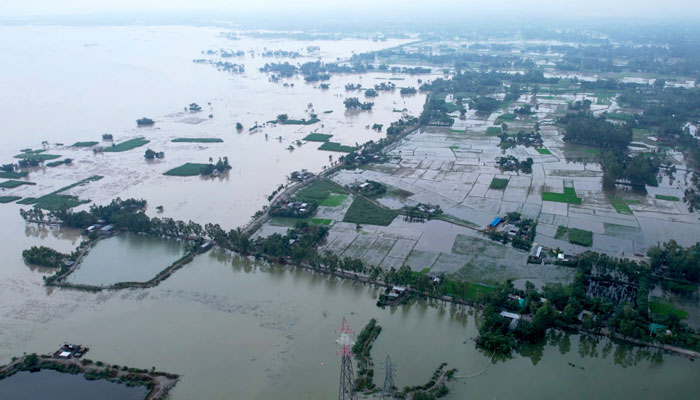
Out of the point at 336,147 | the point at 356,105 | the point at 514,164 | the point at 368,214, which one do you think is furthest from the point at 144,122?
the point at 514,164

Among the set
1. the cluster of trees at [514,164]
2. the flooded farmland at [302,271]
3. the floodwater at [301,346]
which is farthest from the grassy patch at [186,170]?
the cluster of trees at [514,164]

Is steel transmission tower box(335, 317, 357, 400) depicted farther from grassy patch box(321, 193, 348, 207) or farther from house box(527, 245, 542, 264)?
grassy patch box(321, 193, 348, 207)

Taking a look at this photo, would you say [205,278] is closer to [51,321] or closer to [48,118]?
[51,321]

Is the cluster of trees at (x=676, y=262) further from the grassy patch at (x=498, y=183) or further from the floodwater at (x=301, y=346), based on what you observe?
the grassy patch at (x=498, y=183)

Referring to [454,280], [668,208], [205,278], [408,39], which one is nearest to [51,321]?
[205,278]

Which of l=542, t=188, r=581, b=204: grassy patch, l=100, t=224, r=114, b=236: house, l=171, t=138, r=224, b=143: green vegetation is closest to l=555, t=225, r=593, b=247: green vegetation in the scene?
l=542, t=188, r=581, b=204: grassy patch

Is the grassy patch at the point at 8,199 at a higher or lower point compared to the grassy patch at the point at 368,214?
lower

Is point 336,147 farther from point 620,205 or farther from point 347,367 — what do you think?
point 347,367
